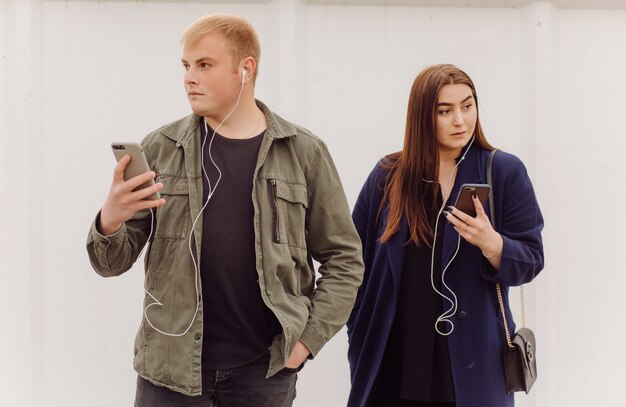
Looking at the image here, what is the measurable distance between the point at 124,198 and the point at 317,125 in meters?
1.84

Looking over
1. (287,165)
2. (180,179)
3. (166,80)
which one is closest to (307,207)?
(287,165)

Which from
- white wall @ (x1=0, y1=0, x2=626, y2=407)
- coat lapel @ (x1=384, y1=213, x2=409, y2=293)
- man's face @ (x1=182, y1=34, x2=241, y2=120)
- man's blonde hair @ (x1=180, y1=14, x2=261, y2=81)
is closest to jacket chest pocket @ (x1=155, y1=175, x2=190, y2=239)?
man's face @ (x1=182, y1=34, x2=241, y2=120)

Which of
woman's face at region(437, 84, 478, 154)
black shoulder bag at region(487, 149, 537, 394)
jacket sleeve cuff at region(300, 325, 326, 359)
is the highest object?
woman's face at region(437, 84, 478, 154)

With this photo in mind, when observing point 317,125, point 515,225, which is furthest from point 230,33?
point 317,125

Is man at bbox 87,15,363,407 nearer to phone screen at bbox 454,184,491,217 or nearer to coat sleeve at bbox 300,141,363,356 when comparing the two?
coat sleeve at bbox 300,141,363,356

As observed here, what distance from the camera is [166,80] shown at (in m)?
3.83

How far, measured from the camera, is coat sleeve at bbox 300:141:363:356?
252 centimetres

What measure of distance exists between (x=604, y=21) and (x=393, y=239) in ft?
6.12

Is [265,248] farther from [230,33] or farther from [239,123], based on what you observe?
[230,33]

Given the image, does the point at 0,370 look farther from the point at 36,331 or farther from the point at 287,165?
the point at 287,165

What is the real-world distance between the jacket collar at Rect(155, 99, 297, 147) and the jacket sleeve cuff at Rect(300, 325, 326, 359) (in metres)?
0.60

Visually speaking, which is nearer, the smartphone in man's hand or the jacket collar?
the smartphone in man's hand

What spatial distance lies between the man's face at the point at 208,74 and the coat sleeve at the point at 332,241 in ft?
1.25

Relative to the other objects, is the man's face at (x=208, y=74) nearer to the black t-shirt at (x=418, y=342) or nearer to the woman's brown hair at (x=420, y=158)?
the woman's brown hair at (x=420, y=158)
